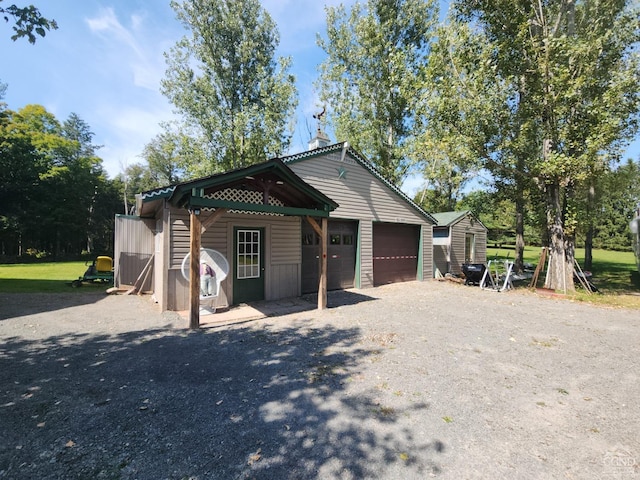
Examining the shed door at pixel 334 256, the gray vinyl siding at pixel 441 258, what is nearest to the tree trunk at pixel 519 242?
the gray vinyl siding at pixel 441 258

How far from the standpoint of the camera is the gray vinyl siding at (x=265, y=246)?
6.77m

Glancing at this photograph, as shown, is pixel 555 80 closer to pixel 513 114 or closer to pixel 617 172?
pixel 513 114

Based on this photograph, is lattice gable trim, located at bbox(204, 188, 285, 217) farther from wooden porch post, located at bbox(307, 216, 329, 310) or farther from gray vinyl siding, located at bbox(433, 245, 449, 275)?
gray vinyl siding, located at bbox(433, 245, 449, 275)

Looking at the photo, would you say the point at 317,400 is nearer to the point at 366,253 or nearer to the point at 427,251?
the point at 366,253

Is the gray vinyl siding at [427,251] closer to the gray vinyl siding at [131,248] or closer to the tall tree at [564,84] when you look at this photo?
the tall tree at [564,84]

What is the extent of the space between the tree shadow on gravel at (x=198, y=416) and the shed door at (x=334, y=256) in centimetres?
496

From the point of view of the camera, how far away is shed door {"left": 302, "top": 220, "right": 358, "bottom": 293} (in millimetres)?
9625

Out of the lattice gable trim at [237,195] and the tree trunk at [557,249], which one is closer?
the lattice gable trim at [237,195]

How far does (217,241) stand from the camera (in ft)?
24.1

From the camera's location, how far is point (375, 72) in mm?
18281

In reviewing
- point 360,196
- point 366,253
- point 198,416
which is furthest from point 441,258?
point 198,416

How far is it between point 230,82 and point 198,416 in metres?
21.5

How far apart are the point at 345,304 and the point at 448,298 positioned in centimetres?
349

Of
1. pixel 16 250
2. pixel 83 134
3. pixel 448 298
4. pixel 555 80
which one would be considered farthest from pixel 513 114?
pixel 83 134
